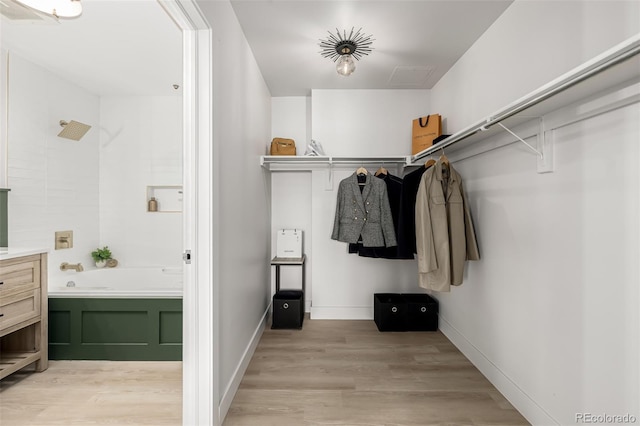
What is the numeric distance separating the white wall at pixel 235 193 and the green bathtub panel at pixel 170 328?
533mm

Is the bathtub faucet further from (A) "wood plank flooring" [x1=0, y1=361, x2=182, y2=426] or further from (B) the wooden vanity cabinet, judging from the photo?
(A) "wood plank flooring" [x1=0, y1=361, x2=182, y2=426]

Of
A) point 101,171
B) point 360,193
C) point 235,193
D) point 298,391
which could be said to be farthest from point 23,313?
point 360,193

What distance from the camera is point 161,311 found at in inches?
90.1

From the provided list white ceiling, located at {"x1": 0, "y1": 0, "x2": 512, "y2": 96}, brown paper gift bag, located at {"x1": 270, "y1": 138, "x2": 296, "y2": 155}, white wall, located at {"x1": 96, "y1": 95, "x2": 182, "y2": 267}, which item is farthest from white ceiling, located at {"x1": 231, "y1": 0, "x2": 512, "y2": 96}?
white wall, located at {"x1": 96, "y1": 95, "x2": 182, "y2": 267}

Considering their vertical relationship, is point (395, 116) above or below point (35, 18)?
below

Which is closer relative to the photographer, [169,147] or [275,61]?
[275,61]

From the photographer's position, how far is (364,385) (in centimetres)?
199

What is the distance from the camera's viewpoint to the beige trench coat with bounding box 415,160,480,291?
2051mm

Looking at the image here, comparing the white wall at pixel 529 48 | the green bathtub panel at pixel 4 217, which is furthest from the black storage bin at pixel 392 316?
the green bathtub panel at pixel 4 217

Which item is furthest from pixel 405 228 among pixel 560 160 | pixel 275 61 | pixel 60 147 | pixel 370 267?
pixel 60 147

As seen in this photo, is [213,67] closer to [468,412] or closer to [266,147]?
[266,147]

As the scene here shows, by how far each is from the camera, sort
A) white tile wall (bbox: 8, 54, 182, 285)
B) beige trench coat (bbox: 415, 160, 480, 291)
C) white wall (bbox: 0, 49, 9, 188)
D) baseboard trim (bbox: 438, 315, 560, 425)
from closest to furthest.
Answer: baseboard trim (bbox: 438, 315, 560, 425) < beige trench coat (bbox: 415, 160, 480, 291) < white wall (bbox: 0, 49, 9, 188) < white tile wall (bbox: 8, 54, 182, 285)

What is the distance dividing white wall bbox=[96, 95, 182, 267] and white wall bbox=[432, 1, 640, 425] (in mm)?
3078

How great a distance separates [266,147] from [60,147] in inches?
77.6
